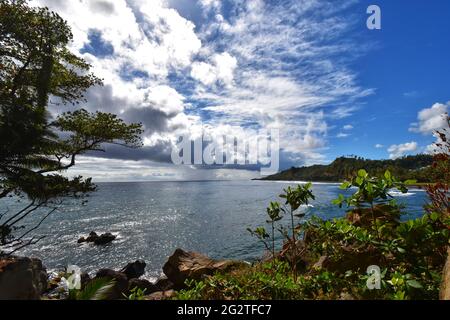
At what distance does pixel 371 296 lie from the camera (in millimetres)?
4047

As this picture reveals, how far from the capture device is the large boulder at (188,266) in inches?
706

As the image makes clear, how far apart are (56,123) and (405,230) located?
47.0 feet

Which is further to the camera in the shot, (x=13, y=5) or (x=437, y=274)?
(x=13, y=5)

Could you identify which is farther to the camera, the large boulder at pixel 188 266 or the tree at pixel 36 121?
the large boulder at pixel 188 266

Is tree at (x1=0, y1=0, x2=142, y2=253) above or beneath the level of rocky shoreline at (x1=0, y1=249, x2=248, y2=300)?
above

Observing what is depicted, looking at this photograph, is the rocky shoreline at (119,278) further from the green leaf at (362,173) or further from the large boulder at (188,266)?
the green leaf at (362,173)

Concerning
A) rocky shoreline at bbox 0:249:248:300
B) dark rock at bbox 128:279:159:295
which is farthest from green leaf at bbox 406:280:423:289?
dark rock at bbox 128:279:159:295

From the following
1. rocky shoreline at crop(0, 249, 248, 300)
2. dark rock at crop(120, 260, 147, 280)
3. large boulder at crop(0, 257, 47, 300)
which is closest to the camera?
large boulder at crop(0, 257, 47, 300)

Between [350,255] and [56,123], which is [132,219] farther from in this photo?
[350,255]

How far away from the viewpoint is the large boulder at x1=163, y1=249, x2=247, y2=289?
17.9 metres

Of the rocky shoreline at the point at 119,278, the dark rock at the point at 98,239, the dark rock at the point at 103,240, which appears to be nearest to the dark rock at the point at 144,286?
the rocky shoreline at the point at 119,278

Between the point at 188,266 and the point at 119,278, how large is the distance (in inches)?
291

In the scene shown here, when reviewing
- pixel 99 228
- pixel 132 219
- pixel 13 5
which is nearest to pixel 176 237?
pixel 99 228

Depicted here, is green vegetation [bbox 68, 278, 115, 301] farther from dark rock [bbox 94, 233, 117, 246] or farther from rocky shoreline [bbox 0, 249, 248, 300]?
dark rock [bbox 94, 233, 117, 246]
